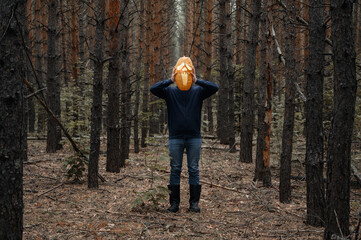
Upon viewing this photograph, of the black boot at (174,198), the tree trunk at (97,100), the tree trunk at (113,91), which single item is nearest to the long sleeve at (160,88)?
the black boot at (174,198)

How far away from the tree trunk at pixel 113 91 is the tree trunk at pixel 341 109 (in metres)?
5.22

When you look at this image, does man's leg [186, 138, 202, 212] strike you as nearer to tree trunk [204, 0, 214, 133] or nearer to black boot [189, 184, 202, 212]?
black boot [189, 184, 202, 212]

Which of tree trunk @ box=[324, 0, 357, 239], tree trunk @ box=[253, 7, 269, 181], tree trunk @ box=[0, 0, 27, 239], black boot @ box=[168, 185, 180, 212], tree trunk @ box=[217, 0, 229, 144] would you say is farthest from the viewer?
tree trunk @ box=[217, 0, 229, 144]

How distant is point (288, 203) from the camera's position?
557 cm

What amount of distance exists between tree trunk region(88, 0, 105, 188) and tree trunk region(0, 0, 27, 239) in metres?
3.29

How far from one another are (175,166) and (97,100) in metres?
2.17

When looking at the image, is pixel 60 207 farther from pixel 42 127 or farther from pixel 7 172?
pixel 42 127

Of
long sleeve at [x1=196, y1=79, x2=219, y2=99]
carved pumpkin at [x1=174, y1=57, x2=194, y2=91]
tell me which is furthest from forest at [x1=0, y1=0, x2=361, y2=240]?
long sleeve at [x1=196, y1=79, x2=219, y2=99]

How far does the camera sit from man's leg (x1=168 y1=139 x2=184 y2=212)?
4.74 meters

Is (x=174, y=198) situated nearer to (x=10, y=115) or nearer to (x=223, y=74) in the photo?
(x=10, y=115)

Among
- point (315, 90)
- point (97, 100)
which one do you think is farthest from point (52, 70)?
point (315, 90)

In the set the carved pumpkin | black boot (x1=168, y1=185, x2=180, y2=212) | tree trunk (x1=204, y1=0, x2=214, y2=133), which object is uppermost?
tree trunk (x1=204, y1=0, x2=214, y2=133)

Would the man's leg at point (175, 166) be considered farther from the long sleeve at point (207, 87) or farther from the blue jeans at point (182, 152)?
the long sleeve at point (207, 87)

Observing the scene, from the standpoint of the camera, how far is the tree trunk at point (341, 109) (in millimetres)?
2844
